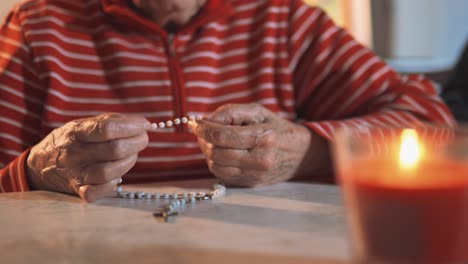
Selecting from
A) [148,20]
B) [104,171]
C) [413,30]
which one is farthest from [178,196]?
[413,30]

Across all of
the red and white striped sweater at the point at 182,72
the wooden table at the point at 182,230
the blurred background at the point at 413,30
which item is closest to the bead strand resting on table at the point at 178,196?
the wooden table at the point at 182,230

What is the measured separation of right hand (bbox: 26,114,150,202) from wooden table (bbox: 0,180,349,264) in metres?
0.03

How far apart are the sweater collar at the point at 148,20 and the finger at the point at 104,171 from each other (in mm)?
494

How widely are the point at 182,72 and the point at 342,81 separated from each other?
378 mm

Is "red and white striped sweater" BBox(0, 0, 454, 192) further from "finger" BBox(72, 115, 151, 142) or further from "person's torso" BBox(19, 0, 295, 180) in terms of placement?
"finger" BBox(72, 115, 151, 142)

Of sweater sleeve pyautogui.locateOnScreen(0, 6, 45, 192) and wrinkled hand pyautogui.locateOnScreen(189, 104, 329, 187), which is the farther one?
sweater sleeve pyautogui.locateOnScreen(0, 6, 45, 192)

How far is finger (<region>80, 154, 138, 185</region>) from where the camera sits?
0.84 meters

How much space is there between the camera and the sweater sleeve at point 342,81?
4.02 feet

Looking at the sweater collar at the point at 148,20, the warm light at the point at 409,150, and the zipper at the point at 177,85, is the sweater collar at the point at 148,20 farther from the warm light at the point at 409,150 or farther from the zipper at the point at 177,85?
the warm light at the point at 409,150

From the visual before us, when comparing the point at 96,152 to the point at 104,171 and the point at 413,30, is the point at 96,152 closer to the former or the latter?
the point at 104,171

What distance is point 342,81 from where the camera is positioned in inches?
51.4

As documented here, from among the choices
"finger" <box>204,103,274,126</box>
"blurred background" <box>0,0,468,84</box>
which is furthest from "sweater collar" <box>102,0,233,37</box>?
"blurred background" <box>0,0,468,84</box>

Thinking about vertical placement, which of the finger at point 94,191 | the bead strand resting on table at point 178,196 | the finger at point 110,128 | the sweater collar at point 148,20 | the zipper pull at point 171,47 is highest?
Result: the sweater collar at point 148,20

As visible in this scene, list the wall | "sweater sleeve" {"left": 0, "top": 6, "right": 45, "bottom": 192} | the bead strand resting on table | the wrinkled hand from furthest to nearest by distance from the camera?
1. the wall
2. "sweater sleeve" {"left": 0, "top": 6, "right": 45, "bottom": 192}
3. the wrinkled hand
4. the bead strand resting on table
